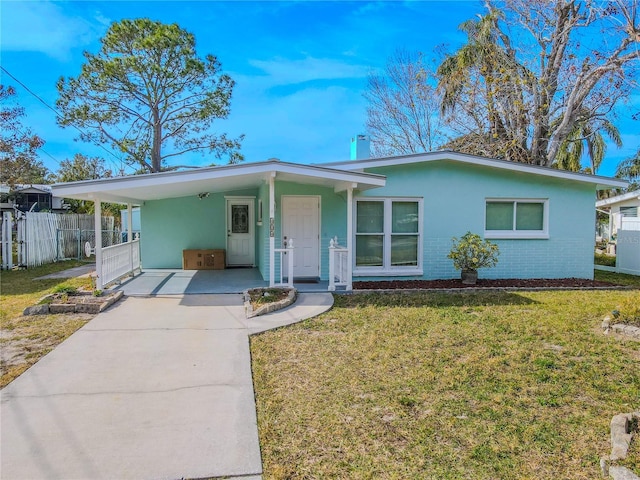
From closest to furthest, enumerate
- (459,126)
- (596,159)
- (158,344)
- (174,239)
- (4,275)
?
(158,344), (4,275), (174,239), (459,126), (596,159)

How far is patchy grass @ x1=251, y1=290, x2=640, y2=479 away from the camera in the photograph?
3.00 metres

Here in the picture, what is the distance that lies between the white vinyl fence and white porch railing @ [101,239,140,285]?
4.57 m

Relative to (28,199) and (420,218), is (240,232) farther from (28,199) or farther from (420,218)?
(28,199)

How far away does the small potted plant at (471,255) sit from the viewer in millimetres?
9789

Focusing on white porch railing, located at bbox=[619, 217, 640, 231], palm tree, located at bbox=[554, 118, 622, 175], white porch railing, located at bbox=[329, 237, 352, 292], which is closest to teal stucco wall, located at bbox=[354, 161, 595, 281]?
white porch railing, located at bbox=[329, 237, 352, 292]

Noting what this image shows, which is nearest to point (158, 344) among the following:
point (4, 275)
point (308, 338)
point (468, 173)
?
point (308, 338)

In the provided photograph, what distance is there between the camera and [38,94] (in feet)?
55.7

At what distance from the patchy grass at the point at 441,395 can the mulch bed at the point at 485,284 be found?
2.55 metres

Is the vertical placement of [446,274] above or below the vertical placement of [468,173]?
below

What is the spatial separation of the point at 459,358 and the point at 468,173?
21.9 feet

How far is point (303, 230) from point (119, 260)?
176 inches

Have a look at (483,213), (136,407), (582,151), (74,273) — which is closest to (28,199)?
(74,273)

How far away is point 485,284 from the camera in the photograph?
33.0ft

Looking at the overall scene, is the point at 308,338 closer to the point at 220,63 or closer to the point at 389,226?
the point at 389,226
